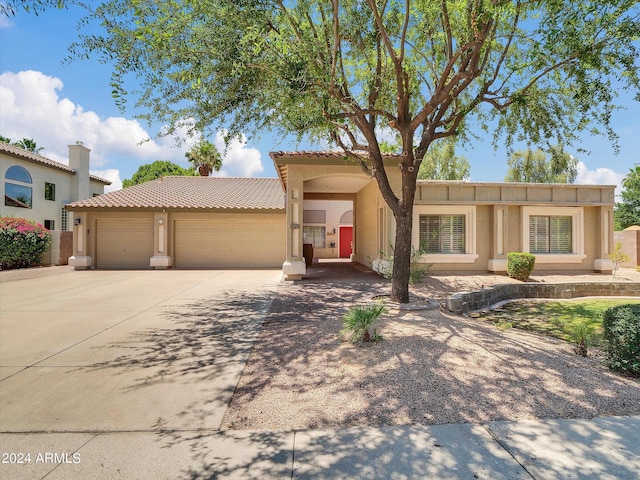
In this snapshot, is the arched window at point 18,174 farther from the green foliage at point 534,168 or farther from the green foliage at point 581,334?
the green foliage at point 534,168

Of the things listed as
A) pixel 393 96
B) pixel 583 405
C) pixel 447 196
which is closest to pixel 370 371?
pixel 583 405

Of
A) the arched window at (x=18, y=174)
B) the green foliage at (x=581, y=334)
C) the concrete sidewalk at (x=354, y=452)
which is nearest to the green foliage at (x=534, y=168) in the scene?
the green foliage at (x=581, y=334)

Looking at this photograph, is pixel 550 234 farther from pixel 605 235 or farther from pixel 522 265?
pixel 522 265

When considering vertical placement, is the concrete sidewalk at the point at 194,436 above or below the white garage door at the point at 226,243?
below

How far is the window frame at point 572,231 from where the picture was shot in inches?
614

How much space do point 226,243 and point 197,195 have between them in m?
4.38

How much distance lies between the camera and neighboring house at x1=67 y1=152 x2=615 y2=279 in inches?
551

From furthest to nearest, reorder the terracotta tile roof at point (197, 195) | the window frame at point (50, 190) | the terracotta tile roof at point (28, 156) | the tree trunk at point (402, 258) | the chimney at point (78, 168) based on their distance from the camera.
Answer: the chimney at point (78, 168)
the window frame at point (50, 190)
the terracotta tile roof at point (28, 156)
the terracotta tile roof at point (197, 195)
the tree trunk at point (402, 258)

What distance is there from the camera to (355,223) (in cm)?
2242

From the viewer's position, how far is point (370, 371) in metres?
4.65

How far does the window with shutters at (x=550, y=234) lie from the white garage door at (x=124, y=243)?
19639 mm

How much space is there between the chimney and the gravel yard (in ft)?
93.9

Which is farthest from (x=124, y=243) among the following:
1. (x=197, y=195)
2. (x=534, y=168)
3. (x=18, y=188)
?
(x=534, y=168)

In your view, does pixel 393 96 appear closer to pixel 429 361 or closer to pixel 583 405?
pixel 429 361
